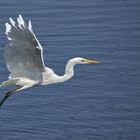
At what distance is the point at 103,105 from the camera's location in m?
20.0

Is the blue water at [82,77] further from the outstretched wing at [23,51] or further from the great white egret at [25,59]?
the outstretched wing at [23,51]

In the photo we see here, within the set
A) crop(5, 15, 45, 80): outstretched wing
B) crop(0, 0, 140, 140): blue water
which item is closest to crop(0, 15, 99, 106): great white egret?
crop(5, 15, 45, 80): outstretched wing

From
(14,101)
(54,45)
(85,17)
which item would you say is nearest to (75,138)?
(14,101)

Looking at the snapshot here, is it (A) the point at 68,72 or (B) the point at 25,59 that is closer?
(B) the point at 25,59

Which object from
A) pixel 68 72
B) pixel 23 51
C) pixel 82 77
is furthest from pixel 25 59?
pixel 82 77

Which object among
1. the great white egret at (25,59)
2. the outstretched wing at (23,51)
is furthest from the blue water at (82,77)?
the outstretched wing at (23,51)

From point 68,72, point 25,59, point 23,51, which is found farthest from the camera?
point 68,72

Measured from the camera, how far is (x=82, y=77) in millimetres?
21375

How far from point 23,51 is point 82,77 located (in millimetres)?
3814

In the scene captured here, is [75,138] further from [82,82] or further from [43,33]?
[43,33]

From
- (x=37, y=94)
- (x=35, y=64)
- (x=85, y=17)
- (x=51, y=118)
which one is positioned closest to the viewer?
(x=35, y=64)

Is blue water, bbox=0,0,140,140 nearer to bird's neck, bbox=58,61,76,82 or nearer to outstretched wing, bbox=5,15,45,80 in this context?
bird's neck, bbox=58,61,76,82

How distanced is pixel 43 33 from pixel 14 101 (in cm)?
373

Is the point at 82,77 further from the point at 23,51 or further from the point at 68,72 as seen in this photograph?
the point at 23,51
